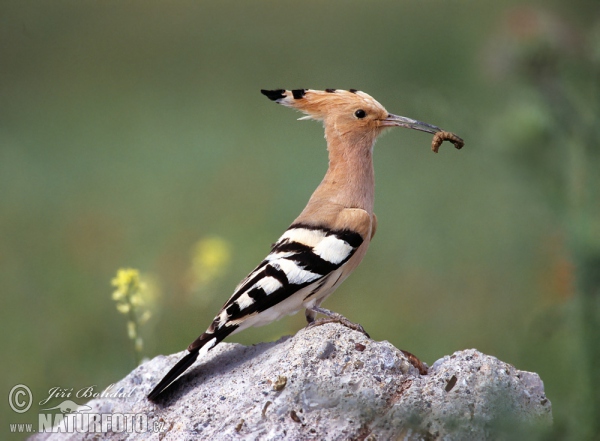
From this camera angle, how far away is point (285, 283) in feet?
8.41

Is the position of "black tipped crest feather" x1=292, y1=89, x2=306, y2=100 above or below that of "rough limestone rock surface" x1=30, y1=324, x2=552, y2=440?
above

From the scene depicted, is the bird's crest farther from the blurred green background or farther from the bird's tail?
the bird's tail

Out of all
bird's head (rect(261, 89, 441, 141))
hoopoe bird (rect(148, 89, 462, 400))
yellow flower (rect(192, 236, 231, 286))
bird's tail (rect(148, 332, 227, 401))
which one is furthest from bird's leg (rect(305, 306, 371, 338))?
yellow flower (rect(192, 236, 231, 286))

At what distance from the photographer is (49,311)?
5.15 meters

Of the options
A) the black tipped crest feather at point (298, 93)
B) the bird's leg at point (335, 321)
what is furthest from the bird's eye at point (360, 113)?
the bird's leg at point (335, 321)

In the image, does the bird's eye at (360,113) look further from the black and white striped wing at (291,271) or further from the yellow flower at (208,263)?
the yellow flower at (208,263)

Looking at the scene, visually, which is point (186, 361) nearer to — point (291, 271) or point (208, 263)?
point (291, 271)

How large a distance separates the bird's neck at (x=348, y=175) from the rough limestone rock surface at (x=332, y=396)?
547 mm

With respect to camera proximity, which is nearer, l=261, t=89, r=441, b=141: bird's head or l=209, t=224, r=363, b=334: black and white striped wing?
l=209, t=224, r=363, b=334: black and white striped wing

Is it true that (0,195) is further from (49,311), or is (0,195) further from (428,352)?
(428,352)

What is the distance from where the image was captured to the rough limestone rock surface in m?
2.11

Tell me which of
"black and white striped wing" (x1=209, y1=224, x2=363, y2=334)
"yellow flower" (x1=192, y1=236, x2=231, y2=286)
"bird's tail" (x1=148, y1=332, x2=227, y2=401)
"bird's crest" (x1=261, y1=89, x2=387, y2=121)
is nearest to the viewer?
"bird's tail" (x1=148, y1=332, x2=227, y2=401)

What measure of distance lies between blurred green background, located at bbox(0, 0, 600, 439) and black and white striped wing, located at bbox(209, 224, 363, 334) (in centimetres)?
47

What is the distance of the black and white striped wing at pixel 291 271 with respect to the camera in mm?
2523
